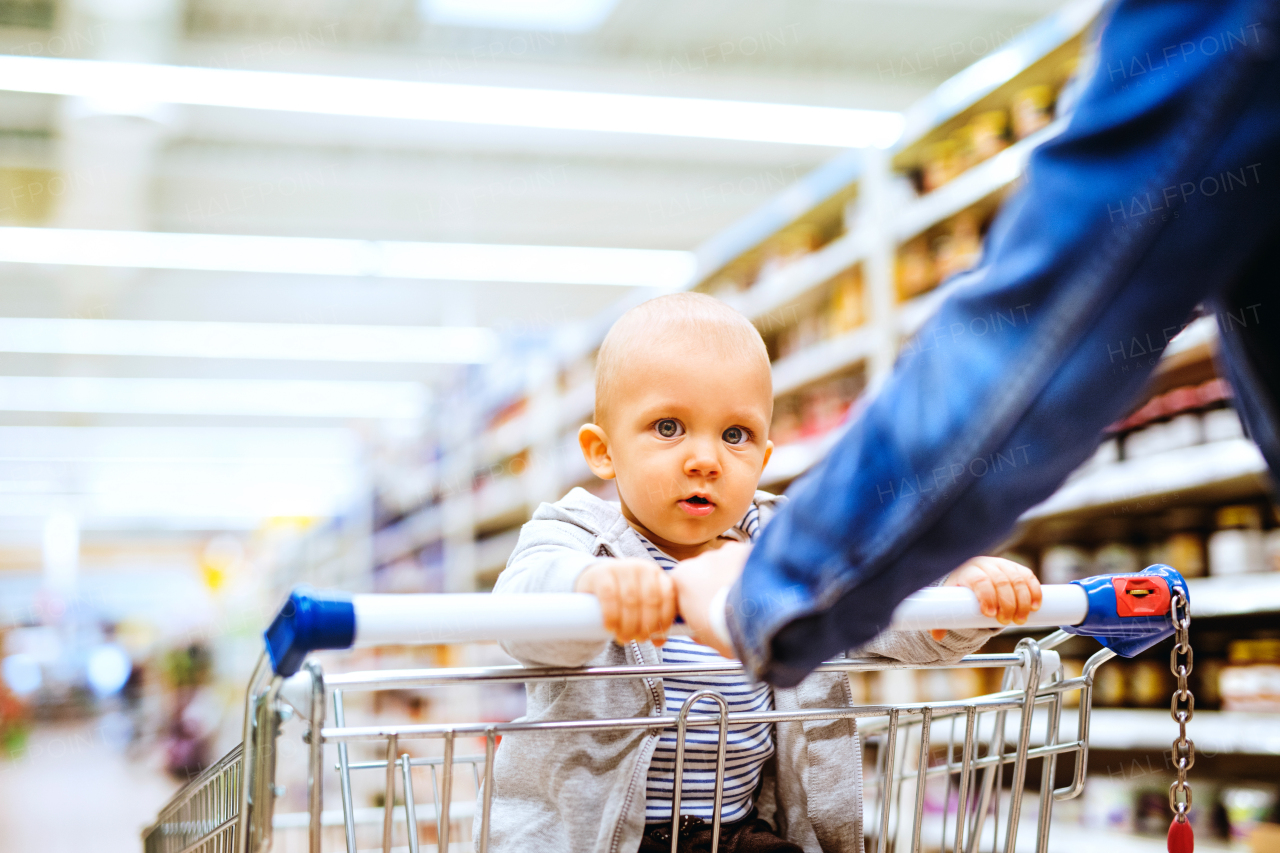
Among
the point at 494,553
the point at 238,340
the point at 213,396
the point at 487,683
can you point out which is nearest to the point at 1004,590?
the point at 487,683

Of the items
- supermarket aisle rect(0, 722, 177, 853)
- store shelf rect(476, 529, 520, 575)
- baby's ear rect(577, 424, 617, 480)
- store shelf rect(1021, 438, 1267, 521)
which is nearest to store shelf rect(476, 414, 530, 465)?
store shelf rect(476, 529, 520, 575)

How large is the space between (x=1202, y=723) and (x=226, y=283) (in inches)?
346

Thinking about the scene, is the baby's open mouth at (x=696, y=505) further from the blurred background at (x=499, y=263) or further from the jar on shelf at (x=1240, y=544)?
the jar on shelf at (x=1240, y=544)

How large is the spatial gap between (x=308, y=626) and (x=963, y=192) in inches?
109

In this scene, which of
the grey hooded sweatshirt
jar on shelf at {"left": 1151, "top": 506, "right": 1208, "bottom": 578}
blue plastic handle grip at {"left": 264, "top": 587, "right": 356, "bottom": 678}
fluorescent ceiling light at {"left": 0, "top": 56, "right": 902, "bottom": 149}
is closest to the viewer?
blue plastic handle grip at {"left": 264, "top": 587, "right": 356, "bottom": 678}

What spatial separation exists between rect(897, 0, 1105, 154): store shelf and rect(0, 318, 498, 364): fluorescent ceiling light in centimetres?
714

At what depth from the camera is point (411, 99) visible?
5918 millimetres

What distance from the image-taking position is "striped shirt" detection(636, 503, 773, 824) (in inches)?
49.0

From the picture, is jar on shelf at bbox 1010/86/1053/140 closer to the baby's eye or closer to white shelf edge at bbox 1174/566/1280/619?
white shelf edge at bbox 1174/566/1280/619

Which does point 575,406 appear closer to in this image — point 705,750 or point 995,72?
point 995,72

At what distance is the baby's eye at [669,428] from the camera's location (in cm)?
130

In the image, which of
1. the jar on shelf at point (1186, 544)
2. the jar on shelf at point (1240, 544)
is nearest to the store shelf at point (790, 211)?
the jar on shelf at point (1186, 544)

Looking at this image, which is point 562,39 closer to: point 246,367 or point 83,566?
point 246,367

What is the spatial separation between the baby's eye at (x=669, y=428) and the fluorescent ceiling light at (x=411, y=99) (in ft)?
15.4
